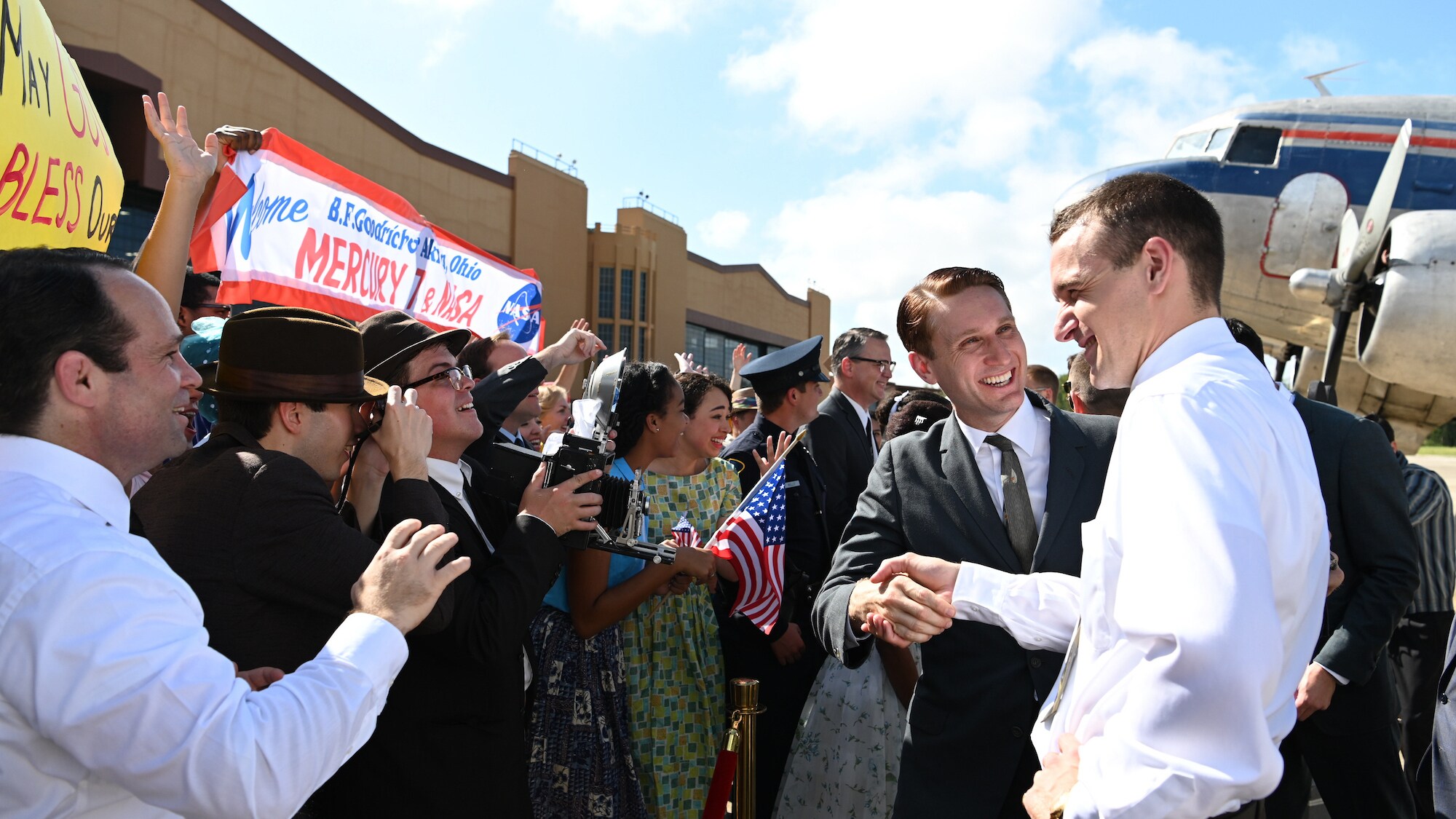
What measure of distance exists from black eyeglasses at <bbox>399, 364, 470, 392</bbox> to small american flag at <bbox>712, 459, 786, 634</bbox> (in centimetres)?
124

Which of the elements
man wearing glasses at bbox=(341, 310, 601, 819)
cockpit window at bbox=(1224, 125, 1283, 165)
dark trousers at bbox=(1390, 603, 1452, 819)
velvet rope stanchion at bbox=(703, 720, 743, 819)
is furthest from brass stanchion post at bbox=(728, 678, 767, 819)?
cockpit window at bbox=(1224, 125, 1283, 165)

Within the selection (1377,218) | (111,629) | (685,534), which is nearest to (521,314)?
(685,534)

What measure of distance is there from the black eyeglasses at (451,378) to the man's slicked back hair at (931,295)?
148cm

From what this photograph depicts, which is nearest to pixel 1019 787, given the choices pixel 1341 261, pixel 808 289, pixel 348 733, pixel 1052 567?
pixel 1052 567

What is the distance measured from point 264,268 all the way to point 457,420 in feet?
12.1

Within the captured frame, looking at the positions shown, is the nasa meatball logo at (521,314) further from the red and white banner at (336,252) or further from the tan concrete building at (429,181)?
the tan concrete building at (429,181)

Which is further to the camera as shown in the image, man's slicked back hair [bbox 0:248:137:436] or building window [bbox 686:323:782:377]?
building window [bbox 686:323:782:377]

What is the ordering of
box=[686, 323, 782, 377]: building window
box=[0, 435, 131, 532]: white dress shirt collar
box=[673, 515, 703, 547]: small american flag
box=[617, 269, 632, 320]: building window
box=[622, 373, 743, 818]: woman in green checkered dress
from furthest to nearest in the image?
box=[686, 323, 782, 377]: building window → box=[617, 269, 632, 320]: building window → box=[673, 515, 703, 547]: small american flag → box=[622, 373, 743, 818]: woman in green checkered dress → box=[0, 435, 131, 532]: white dress shirt collar

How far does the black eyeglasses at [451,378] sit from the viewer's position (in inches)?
109

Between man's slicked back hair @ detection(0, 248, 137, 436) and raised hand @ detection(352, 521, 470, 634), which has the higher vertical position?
man's slicked back hair @ detection(0, 248, 137, 436)

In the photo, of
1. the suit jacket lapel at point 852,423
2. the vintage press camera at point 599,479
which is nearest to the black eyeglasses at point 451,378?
the vintage press camera at point 599,479

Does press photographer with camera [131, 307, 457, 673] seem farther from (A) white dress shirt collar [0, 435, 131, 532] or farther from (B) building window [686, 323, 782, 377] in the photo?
(B) building window [686, 323, 782, 377]

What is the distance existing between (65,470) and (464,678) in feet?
4.16

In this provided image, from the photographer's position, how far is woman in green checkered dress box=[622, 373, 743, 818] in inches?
137
